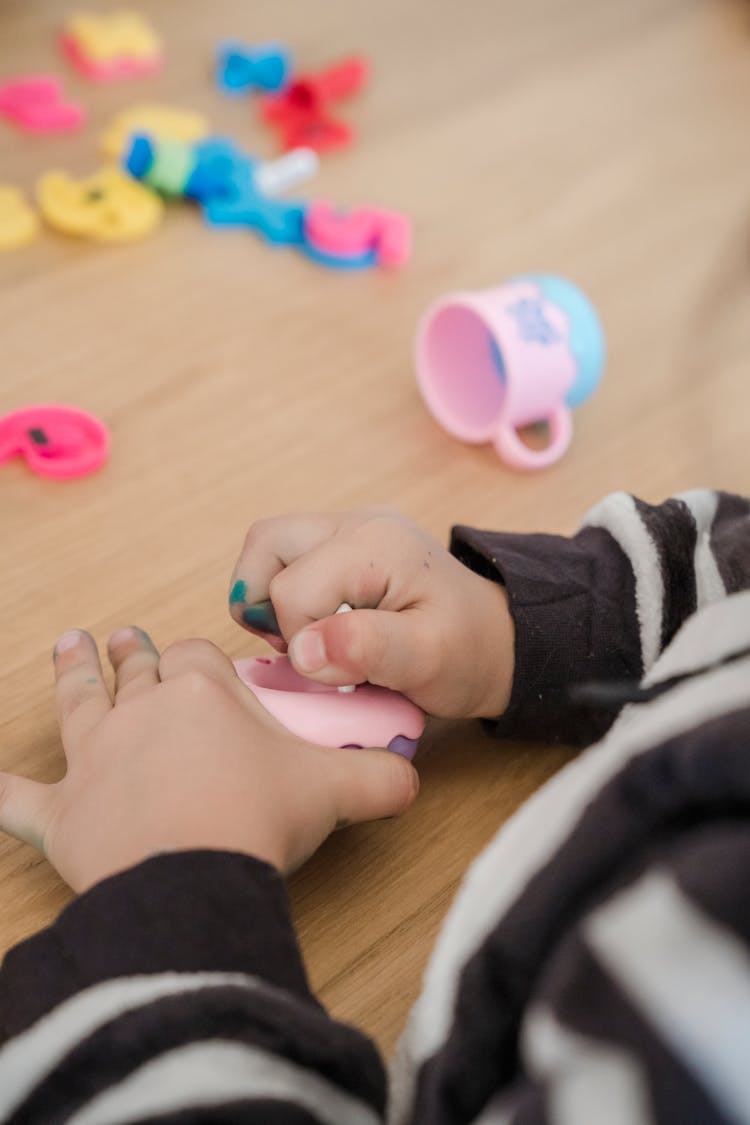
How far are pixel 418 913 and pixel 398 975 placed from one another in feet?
0.10

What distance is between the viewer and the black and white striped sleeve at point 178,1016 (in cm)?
36

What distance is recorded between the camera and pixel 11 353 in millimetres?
750

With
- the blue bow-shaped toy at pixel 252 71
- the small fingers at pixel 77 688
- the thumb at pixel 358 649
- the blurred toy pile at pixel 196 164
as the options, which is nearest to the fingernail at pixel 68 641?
the small fingers at pixel 77 688

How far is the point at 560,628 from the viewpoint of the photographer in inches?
21.9

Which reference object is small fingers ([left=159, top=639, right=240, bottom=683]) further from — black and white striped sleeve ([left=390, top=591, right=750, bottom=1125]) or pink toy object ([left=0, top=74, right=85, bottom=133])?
pink toy object ([left=0, top=74, right=85, bottom=133])

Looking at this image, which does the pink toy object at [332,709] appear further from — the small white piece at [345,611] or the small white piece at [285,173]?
the small white piece at [285,173]

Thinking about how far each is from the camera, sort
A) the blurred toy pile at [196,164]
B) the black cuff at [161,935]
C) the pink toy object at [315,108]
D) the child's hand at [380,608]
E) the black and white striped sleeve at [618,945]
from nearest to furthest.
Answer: the black and white striped sleeve at [618,945]
the black cuff at [161,935]
the child's hand at [380,608]
the blurred toy pile at [196,164]
the pink toy object at [315,108]

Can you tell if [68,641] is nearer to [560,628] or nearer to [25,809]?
[25,809]

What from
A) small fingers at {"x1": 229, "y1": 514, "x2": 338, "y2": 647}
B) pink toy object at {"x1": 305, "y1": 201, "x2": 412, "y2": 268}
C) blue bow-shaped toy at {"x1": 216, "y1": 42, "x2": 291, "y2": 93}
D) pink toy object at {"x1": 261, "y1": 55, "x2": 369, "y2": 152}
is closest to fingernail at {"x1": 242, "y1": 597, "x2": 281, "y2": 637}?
small fingers at {"x1": 229, "y1": 514, "x2": 338, "y2": 647}

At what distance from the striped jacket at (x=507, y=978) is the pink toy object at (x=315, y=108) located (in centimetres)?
70

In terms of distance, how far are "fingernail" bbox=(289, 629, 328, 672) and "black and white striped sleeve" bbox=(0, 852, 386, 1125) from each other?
10 cm

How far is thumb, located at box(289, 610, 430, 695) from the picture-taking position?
490 millimetres

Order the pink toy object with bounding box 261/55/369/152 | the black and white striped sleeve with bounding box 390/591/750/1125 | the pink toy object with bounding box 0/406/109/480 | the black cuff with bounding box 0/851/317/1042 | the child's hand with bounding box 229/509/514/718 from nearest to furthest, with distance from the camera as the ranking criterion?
the black and white striped sleeve with bounding box 390/591/750/1125 → the black cuff with bounding box 0/851/317/1042 → the child's hand with bounding box 229/509/514/718 → the pink toy object with bounding box 0/406/109/480 → the pink toy object with bounding box 261/55/369/152

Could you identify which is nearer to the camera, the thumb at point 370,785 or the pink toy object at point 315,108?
the thumb at point 370,785
